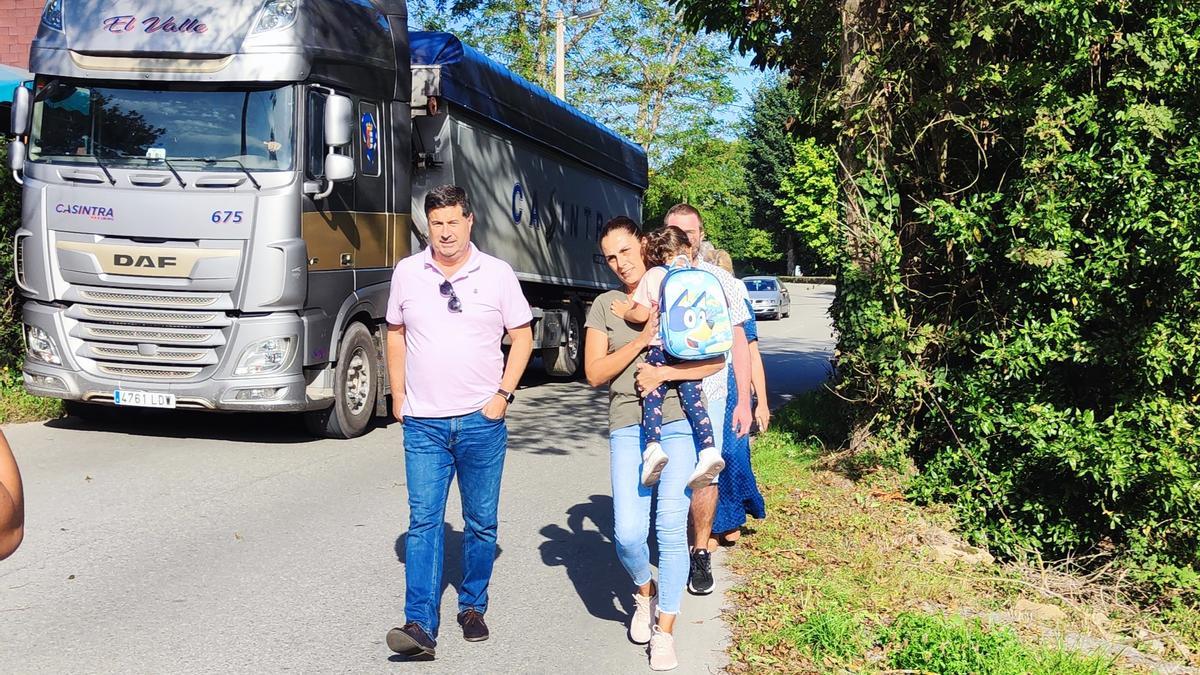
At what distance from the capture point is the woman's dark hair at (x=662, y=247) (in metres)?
4.85

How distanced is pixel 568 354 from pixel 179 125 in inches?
294

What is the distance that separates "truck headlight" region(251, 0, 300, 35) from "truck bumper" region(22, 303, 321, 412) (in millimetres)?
2332

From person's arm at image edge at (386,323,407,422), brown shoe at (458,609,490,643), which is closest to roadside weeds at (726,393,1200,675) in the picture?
brown shoe at (458,609,490,643)

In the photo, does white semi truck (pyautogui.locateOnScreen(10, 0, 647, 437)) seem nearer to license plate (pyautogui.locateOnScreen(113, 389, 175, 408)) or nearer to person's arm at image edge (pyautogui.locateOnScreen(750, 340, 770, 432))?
license plate (pyautogui.locateOnScreen(113, 389, 175, 408))

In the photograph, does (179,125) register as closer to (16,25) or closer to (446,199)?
(446,199)

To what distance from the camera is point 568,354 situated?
51.8ft

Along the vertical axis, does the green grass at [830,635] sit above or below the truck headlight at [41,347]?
below

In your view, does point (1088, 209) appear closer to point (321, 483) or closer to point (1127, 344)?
point (1127, 344)

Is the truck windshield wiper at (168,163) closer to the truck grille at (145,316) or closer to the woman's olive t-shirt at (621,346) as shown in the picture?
the truck grille at (145,316)

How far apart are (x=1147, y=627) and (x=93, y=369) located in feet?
Result: 26.3

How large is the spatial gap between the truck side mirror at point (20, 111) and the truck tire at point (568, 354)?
24.1ft

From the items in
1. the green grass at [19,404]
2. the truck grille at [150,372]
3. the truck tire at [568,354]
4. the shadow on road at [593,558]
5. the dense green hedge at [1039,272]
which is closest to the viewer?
the shadow on road at [593,558]

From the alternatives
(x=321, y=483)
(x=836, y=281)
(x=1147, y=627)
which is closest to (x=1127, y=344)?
(x=1147, y=627)

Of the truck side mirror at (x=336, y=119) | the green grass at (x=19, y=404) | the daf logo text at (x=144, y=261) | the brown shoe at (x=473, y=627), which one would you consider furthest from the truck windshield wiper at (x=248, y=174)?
the brown shoe at (x=473, y=627)
